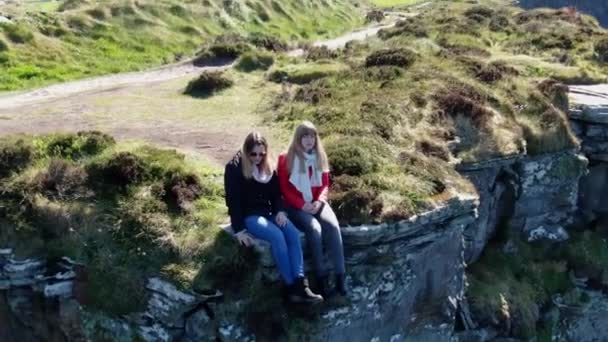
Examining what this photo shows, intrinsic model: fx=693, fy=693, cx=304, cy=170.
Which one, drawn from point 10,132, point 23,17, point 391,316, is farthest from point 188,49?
point 391,316

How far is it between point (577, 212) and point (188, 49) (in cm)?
2498

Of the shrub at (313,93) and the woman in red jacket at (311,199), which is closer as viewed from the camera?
the woman in red jacket at (311,199)

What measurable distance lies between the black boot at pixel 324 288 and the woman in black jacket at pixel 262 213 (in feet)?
1.89

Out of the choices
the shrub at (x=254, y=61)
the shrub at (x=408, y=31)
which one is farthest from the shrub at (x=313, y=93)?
the shrub at (x=408, y=31)

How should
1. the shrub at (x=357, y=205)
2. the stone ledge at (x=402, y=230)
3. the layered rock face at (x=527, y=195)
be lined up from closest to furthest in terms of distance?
the stone ledge at (x=402, y=230), the shrub at (x=357, y=205), the layered rock face at (x=527, y=195)


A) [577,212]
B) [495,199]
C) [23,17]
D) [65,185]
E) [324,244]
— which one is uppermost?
[23,17]

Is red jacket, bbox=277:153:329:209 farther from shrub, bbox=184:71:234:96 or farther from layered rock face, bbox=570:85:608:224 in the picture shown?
layered rock face, bbox=570:85:608:224

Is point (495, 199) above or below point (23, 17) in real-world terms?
below

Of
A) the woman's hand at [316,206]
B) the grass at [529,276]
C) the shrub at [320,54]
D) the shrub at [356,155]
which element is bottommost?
the grass at [529,276]

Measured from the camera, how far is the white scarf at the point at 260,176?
14605 millimetres

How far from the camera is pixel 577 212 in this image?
28.1m

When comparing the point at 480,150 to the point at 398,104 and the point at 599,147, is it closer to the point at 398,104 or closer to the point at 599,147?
the point at 398,104

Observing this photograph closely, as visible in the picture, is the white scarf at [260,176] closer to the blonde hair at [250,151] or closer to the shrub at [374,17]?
the blonde hair at [250,151]

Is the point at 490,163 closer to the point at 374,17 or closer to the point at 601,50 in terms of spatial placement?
the point at 601,50
